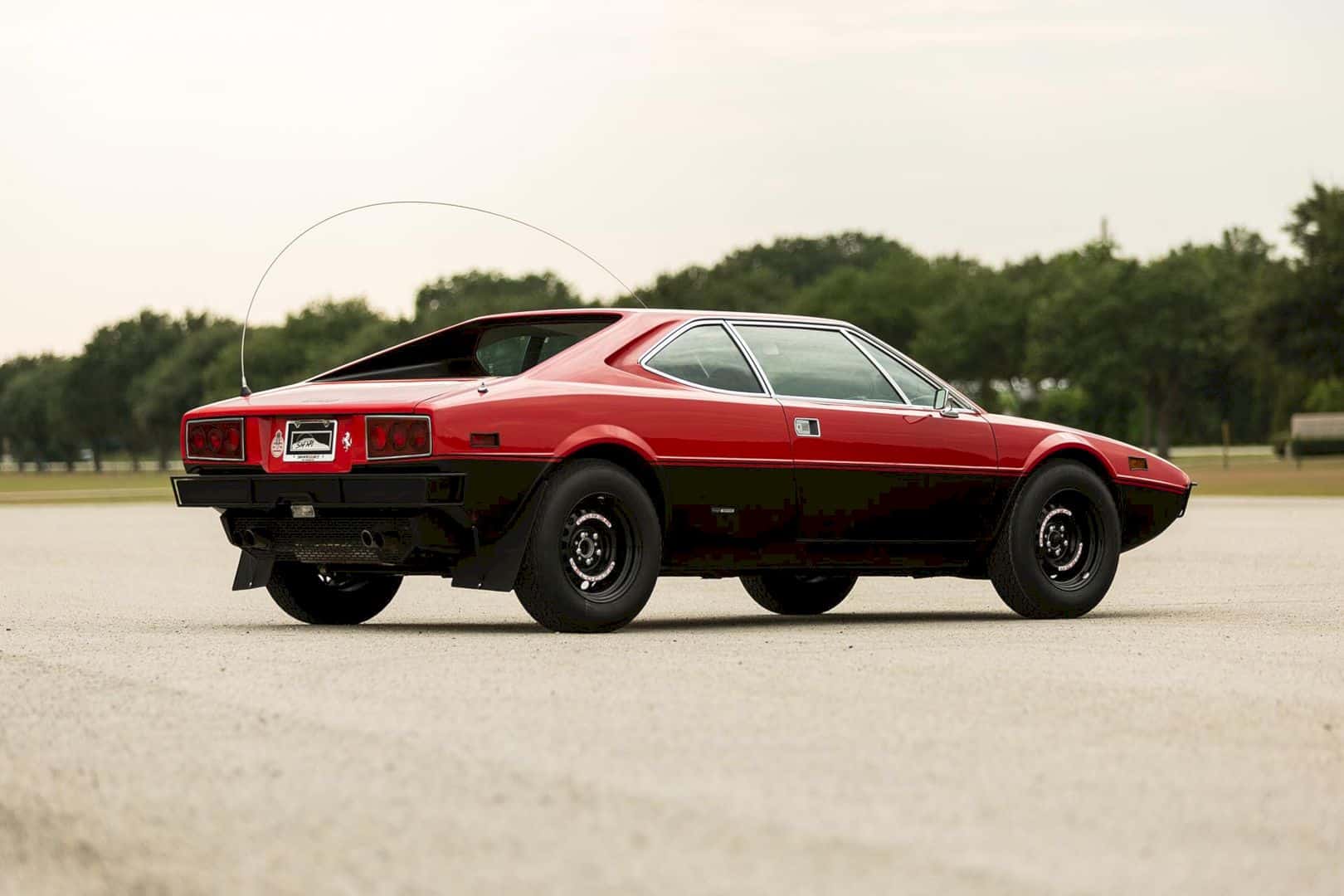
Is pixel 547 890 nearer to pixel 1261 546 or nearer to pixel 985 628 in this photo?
pixel 985 628

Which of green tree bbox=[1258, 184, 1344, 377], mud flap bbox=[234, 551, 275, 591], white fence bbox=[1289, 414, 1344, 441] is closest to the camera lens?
mud flap bbox=[234, 551, 275, 591]

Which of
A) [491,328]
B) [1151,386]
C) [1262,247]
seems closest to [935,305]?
[1151,386]

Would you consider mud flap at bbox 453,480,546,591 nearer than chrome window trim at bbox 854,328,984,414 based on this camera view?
Yes

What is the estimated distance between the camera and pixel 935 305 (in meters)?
99.5

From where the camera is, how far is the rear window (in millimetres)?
10789

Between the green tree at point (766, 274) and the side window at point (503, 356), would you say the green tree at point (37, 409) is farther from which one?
the side window at point (503, 356)

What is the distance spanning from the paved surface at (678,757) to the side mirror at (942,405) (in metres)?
1.11

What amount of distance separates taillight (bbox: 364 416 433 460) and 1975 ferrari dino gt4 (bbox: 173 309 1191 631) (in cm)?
1

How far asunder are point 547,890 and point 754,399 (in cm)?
612

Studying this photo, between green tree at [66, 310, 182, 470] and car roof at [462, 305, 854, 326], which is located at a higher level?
green tree at [66, 310, 182, 470]

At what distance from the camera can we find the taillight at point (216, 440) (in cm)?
991

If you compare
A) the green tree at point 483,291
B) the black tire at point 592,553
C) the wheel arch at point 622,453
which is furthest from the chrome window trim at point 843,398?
the green tree at point 483,291

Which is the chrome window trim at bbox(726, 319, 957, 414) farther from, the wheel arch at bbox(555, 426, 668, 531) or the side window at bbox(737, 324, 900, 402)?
the wheel arch at bbox(555, 426, 668, 531)

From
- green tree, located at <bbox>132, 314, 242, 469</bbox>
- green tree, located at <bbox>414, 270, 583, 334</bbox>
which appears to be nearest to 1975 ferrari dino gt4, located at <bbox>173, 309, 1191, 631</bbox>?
green tree, located at <bbox>414, 270, 583, 334</bbox>
